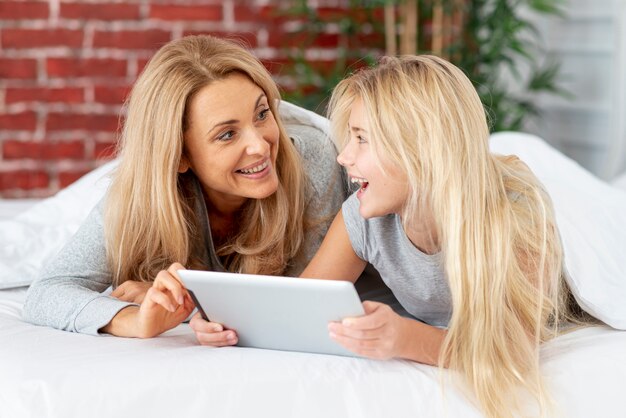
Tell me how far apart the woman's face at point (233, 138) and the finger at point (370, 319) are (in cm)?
43

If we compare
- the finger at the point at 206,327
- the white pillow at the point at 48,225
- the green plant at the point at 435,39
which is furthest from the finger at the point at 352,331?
the green plant at the point at 435,39

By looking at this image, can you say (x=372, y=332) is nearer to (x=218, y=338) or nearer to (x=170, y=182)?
(x=218, y=338)

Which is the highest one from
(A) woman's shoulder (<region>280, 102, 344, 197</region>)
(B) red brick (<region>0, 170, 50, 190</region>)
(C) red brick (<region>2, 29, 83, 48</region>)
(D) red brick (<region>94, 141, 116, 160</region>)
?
(C) red brick (<region>2, 29, 83, 48</region>)

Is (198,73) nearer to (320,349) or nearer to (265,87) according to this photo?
(265,87)

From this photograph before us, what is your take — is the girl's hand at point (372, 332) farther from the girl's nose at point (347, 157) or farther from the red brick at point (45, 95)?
the red brick at point (45, 95)

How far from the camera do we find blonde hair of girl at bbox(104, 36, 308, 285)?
166 cm

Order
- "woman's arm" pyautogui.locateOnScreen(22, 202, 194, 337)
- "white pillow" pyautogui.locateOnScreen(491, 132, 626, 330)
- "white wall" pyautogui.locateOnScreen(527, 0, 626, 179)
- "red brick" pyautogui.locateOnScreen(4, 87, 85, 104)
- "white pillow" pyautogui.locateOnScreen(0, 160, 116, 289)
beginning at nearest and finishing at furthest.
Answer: "woman's arm" pyautogui.locateOnScreen(22, 202, 194, 337)
"white pillow" pyautogui.locateOnScreen(491, 132, 626, 330)
"white pillow" pyautogui.locateOnScreen(0, 160, 116, 289)
"white wall" pyautogui.locateOnScreen(527, 0, 626, 179)
"red brick" pyautogui.locateOnScreen(4, 87, 85, 104)

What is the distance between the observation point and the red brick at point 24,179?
325 cm

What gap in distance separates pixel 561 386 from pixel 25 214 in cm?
141

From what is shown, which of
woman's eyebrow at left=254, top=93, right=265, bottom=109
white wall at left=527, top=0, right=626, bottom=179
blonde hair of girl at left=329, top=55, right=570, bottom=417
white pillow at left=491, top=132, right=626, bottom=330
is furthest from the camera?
white wall at left=527, top=0, right=626, bottom=179

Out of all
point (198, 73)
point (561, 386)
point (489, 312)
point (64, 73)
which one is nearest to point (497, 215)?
point (489, 312)

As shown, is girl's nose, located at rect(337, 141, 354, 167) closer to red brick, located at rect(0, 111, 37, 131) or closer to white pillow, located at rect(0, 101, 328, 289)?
white pillow, located at rect(0, 101, 328, 289)

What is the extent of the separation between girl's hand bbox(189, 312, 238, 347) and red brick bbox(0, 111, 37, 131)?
6.45 feet

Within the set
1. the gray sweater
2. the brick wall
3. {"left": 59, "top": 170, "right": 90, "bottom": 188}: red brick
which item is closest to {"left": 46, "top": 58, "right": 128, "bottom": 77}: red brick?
the brick wall
